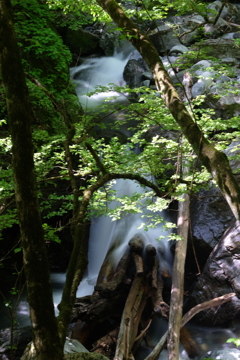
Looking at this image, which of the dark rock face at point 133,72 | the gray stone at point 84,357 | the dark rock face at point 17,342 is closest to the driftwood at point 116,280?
the dark rock face at point 17,342

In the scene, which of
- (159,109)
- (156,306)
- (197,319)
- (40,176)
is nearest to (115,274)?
(156,306)

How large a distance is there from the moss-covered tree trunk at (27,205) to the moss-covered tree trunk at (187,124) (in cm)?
116

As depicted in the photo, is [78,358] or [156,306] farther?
[156,306]

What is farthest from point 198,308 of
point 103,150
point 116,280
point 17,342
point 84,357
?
point 103,150

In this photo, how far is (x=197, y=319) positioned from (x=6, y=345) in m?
4.22

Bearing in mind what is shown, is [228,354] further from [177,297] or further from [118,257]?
[118,257]

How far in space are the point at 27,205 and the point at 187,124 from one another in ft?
4.28

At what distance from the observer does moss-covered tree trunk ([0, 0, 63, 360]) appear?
2020 millimetres

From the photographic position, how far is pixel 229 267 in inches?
277

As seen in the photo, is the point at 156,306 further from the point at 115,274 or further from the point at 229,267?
the point at 229,267

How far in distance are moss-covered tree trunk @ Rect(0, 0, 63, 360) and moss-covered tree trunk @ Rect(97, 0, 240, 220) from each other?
1.16 m

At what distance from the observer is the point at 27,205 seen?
204 centimetres

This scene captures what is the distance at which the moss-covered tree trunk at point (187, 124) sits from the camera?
1.97 metres

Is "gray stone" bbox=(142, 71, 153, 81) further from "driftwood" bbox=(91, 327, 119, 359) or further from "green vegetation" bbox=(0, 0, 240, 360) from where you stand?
"driftwood" bbox=(91, 327, 119, 359)
